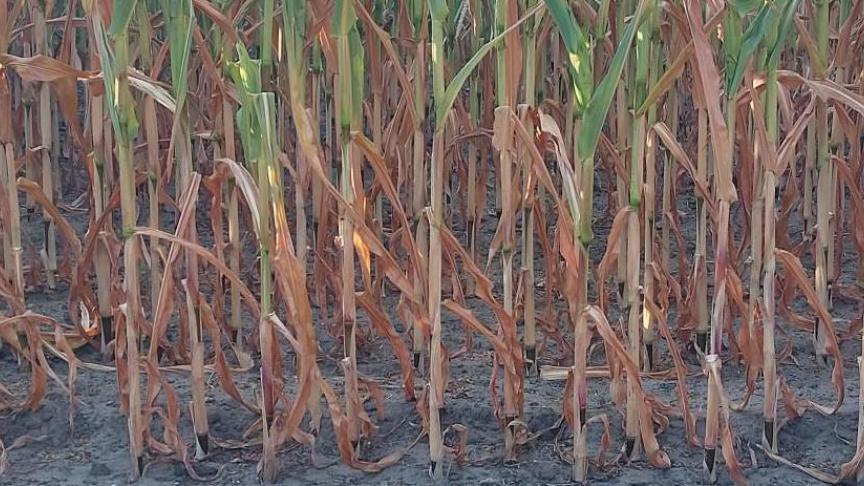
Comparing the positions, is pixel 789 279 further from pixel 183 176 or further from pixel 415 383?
pixel 183 176

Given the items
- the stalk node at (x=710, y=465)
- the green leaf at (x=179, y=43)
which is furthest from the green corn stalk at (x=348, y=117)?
the stalk node at (x=710, y=465)

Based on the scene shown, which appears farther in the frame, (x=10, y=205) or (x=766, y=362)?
(x=10, y=205)

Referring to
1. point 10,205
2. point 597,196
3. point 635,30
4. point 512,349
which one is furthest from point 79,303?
point 597,196

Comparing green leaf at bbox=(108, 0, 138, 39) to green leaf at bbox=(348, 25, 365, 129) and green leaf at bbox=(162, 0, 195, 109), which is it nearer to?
green leaf at bbox=(162, 0, 195, 109)

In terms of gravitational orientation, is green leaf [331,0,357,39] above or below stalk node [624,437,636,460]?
above

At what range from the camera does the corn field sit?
2.28 meters

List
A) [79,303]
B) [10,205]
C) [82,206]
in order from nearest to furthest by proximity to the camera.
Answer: [10,205] < [79,303] < [82,206]

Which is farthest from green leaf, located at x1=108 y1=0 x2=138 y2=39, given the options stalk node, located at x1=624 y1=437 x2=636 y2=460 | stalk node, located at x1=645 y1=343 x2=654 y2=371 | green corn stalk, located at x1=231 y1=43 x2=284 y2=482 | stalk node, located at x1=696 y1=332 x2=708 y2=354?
stalk node, located at x1=696 y1=332 x2=708 y2=354

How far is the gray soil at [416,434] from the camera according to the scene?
8.20 ft

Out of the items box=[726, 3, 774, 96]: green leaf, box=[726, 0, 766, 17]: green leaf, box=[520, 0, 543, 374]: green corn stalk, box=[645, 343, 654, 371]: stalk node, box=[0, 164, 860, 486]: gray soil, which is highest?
box=[726, 0, 766, 17]: green leaf

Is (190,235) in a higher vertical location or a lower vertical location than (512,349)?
higher

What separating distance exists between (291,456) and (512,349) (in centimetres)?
58

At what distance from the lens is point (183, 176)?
2559 mm

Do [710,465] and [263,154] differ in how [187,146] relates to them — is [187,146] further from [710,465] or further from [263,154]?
[710,465]
